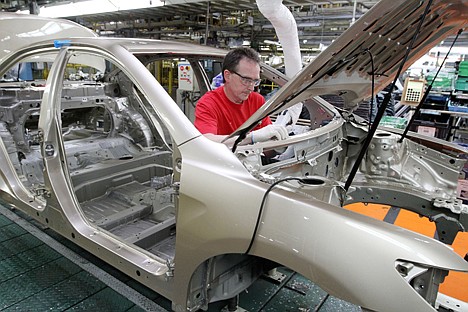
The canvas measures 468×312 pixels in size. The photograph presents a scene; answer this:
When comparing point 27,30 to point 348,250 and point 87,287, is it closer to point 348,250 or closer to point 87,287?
point 87,287

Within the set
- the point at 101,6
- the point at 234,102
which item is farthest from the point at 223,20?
the point at 234,102

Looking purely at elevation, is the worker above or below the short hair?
below

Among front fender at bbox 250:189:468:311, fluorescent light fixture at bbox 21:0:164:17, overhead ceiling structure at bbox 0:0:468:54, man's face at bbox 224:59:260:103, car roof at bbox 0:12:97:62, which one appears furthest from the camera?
fluorescent light fixture at bbox 21:0:164:17

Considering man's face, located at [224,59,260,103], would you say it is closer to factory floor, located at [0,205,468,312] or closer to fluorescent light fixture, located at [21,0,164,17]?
factory floor, located at [0,205,468,312]

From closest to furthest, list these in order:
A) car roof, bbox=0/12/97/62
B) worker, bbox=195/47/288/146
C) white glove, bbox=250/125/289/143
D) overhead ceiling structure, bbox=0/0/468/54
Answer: white glove, bbox=250/125/289/143 < worker, bbox=195/47/288/146 < car roof, bbox=0/12/97/62 < overhead ceiling structure, bbox=0/0/468/54

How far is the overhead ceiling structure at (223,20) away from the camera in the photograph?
5.66 meters

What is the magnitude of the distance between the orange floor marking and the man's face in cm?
209

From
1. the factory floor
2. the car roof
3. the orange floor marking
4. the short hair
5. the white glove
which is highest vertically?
the car roof

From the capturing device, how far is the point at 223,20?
8023mm

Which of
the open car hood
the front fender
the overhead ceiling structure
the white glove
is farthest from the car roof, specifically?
the front fender

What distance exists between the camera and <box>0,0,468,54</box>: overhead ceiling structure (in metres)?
5.66

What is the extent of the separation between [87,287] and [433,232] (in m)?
3.46

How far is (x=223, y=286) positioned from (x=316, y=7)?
17.8 ft

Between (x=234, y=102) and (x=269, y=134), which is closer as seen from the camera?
(x=269, y=134)
